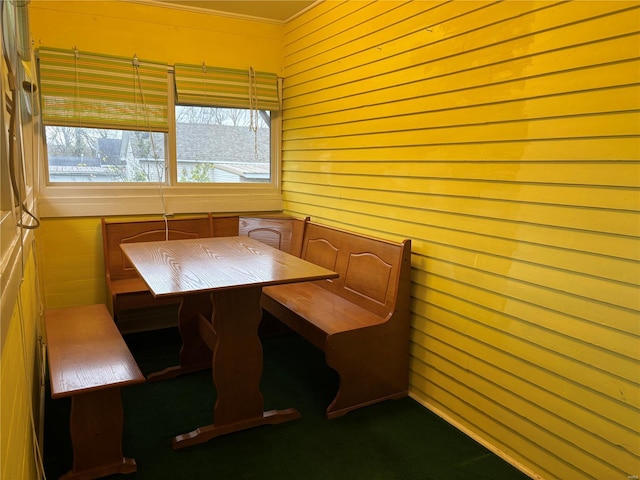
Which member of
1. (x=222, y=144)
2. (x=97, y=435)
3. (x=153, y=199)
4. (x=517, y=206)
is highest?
(x=222, y=144)

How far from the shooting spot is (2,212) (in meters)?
1.17

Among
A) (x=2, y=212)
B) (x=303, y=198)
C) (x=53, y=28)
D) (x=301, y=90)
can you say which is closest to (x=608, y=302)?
(x=2, y=212)

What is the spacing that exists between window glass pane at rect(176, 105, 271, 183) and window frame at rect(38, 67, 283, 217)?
0.06 meters

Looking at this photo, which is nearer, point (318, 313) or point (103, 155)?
point (318, 313)

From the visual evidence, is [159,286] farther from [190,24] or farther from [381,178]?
[190,24]

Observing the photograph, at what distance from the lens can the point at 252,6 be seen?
3879mm

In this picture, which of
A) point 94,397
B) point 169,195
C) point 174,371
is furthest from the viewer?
point 169,195

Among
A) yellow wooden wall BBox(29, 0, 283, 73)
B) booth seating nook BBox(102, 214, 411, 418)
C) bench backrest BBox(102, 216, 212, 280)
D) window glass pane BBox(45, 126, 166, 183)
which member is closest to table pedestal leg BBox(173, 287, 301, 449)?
booth seating nook BBox(102, 214, 411, 418)

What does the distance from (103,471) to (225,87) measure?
3.13 m

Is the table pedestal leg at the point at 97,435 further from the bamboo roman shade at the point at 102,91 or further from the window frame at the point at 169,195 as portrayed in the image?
the bamboo roman shade at the point at 102,91

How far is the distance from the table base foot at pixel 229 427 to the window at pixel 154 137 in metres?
2.14

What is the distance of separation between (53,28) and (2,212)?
9.87 ft

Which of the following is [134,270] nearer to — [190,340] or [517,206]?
[190,340]

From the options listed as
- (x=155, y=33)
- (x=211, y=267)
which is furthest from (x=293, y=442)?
(x=155, y=33)
